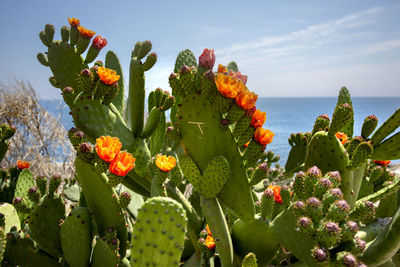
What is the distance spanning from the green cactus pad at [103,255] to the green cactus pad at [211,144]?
659 millimetres

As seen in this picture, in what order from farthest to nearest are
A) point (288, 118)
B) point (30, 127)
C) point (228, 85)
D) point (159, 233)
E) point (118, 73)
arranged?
point (288, 118)
point (30, 127)
point (118, 73)
point (228, 85)
point (159, 233)

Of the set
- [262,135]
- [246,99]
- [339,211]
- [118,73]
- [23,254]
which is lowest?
[23,254]

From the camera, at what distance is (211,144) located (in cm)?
168

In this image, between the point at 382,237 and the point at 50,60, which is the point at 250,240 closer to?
the point at 382,237

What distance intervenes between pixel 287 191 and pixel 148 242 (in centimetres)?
88

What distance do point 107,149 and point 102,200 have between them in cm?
41

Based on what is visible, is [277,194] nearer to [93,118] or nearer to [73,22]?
[93,118]

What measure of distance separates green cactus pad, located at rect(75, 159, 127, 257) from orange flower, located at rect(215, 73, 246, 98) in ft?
2.66

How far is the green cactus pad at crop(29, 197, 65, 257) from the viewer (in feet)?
5.90

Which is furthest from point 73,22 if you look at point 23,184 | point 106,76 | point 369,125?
point 369,125

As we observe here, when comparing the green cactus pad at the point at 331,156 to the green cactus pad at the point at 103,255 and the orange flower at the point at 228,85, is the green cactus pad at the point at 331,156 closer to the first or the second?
the orange flower at the point at 228,85

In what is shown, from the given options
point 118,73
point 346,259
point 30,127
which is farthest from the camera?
point 30,127

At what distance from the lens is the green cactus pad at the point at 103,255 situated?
168cm

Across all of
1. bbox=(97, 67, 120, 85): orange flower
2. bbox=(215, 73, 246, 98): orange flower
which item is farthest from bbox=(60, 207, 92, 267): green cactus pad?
bbox=(215, 73, 246, 98): orange flower
